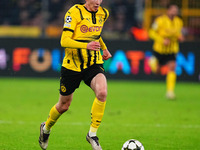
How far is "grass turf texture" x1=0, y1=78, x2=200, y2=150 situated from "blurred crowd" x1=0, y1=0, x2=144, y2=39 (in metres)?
2.69

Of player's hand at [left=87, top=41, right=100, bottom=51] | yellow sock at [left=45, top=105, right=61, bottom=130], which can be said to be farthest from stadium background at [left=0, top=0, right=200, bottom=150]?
player's hand at [left=87, top=41, right=100, bottom=51]

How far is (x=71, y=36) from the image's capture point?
6.39 m

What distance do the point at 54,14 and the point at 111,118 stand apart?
Answer: 8850 millimetres

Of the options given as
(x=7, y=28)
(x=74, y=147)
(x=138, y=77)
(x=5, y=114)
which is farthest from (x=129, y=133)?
(x=7, y=28)

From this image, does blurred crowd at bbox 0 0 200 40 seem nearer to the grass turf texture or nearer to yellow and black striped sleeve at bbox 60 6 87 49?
the grass turf texture

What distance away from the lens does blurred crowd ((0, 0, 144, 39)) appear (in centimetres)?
1770

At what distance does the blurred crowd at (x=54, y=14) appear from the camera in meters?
17.7

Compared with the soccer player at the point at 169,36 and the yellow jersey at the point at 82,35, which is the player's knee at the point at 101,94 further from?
the soccer player at the point at 169,36

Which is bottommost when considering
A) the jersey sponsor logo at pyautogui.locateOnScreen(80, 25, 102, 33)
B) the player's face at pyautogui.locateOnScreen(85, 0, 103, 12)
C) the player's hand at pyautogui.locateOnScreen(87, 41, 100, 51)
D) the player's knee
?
the player's knee

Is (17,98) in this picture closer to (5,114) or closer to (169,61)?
(5,114)

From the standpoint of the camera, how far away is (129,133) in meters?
7.98

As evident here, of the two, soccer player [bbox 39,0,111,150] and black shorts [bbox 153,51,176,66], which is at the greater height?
soccer player [bbox 39,0,111,150]

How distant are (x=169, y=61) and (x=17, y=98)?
4.01 metres

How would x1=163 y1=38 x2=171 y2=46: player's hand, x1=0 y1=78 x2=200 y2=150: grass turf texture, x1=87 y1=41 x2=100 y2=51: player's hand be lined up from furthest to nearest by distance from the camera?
x1=163 y1=38 x2=171 y2=46: player's hand < x1=0 y1=78 x2=200 y2=150: grass turf texture < x1=87 y1=41 x2=100 y2=51: player's hand
